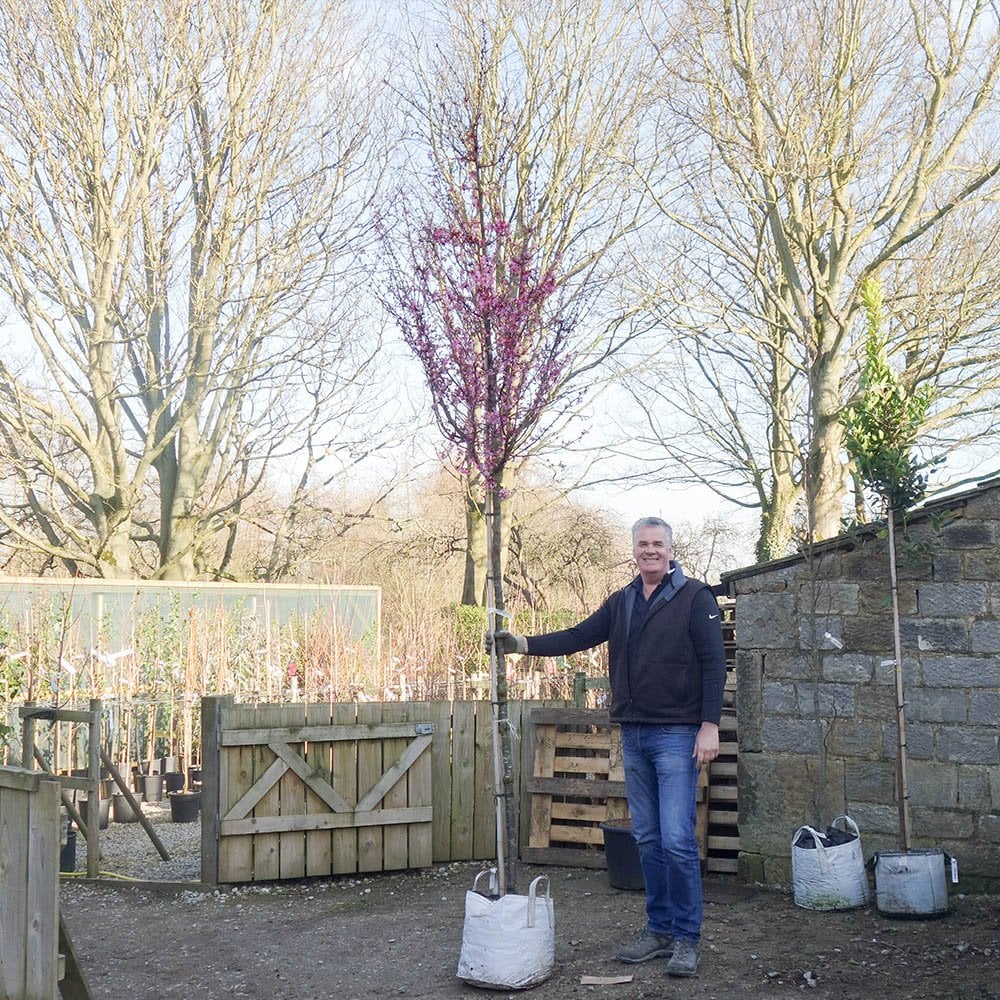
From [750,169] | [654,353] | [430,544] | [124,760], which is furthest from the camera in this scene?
[430,544]

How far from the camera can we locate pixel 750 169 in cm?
1402

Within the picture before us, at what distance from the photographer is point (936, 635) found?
6.52 metres

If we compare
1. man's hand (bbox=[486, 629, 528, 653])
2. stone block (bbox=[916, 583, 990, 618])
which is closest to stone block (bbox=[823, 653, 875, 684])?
stone block (bbox=[916, 583, 990, 618])

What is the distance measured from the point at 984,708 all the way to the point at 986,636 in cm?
40

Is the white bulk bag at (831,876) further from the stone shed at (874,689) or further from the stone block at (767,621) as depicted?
the stone block at (767,621)

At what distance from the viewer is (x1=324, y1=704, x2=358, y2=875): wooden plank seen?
743 cm

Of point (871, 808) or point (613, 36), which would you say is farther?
point (613, 36)

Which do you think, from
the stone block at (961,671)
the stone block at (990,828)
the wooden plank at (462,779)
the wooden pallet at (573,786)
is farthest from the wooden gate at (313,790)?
the stone block at (990,828)

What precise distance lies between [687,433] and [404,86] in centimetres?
684

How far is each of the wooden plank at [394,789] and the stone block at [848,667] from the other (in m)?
2.62

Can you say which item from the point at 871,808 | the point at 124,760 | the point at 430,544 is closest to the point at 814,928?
the point at 871,808

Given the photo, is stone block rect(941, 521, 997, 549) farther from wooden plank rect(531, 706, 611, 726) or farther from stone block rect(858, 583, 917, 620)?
wooden plank rect(531, 706, 611, 726)

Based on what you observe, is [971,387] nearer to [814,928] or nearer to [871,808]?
[871,808]

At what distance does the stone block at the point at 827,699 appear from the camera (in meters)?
6.74
